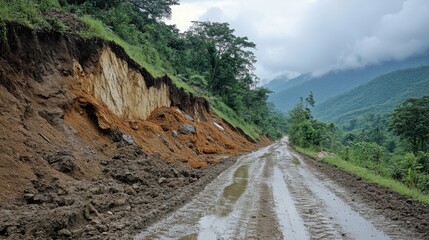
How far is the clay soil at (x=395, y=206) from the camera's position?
8.64 m

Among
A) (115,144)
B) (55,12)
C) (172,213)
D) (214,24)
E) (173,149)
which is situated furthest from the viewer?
(214,24)

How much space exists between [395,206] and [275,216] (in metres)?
4.11

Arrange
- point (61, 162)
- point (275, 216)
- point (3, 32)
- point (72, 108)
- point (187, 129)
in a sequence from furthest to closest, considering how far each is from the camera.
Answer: point (187, 129) < point (72, 108) < point (3, 32) < point (61, 162) < point (275, 216)

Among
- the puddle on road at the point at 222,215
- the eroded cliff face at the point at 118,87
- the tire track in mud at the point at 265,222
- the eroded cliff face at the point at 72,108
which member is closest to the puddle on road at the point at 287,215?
the tire track in mud at the point at 265,222

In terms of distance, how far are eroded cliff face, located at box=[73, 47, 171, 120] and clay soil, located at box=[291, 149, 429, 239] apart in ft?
40.7

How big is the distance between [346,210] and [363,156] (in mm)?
18901

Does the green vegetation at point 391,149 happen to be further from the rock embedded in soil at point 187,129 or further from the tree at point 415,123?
the rock embedded in soil at point 187,129

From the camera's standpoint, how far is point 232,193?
1255cm

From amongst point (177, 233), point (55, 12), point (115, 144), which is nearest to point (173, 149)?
point (115, 144)

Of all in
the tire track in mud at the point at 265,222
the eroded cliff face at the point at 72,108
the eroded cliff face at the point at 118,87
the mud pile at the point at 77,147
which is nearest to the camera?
the tire track in mud at the point at 265,222

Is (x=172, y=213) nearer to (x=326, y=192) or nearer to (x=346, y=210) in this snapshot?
(x=346, y=210)

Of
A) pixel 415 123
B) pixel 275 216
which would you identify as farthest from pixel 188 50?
pixel 275 216

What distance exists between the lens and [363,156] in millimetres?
27422

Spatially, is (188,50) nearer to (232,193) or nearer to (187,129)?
(187,129)
